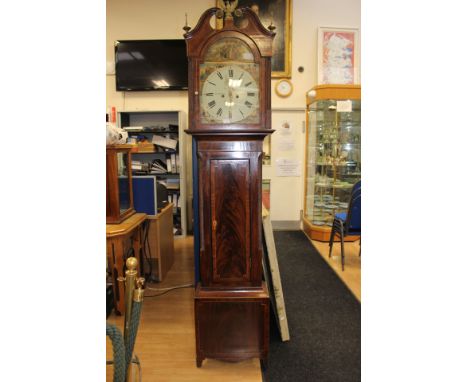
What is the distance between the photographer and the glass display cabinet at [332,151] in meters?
4.13

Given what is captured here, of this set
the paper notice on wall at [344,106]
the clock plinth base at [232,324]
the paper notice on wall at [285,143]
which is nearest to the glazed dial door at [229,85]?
the clock plinth base at [232,324]

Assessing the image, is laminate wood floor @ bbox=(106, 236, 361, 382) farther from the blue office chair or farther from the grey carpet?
the blue office chair

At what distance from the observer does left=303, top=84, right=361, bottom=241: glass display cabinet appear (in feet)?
13.5

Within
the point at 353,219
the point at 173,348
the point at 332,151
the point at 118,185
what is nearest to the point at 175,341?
the point at 173,348

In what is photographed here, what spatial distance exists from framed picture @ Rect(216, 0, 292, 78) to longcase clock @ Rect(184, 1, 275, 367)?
3.10 metres

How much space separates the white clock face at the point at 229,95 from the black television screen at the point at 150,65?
3.02 m

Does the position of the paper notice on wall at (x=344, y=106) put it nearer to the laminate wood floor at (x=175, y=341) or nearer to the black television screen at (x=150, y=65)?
the laminate wood floor at (x=175, y=341)

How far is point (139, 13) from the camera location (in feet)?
15.1

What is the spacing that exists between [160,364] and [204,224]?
814 mm

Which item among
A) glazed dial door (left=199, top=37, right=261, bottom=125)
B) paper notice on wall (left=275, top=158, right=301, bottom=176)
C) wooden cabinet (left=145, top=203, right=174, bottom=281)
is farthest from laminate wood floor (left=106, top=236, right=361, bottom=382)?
paper notice on wall (left=275, top=158, right=301, bottom=176)
